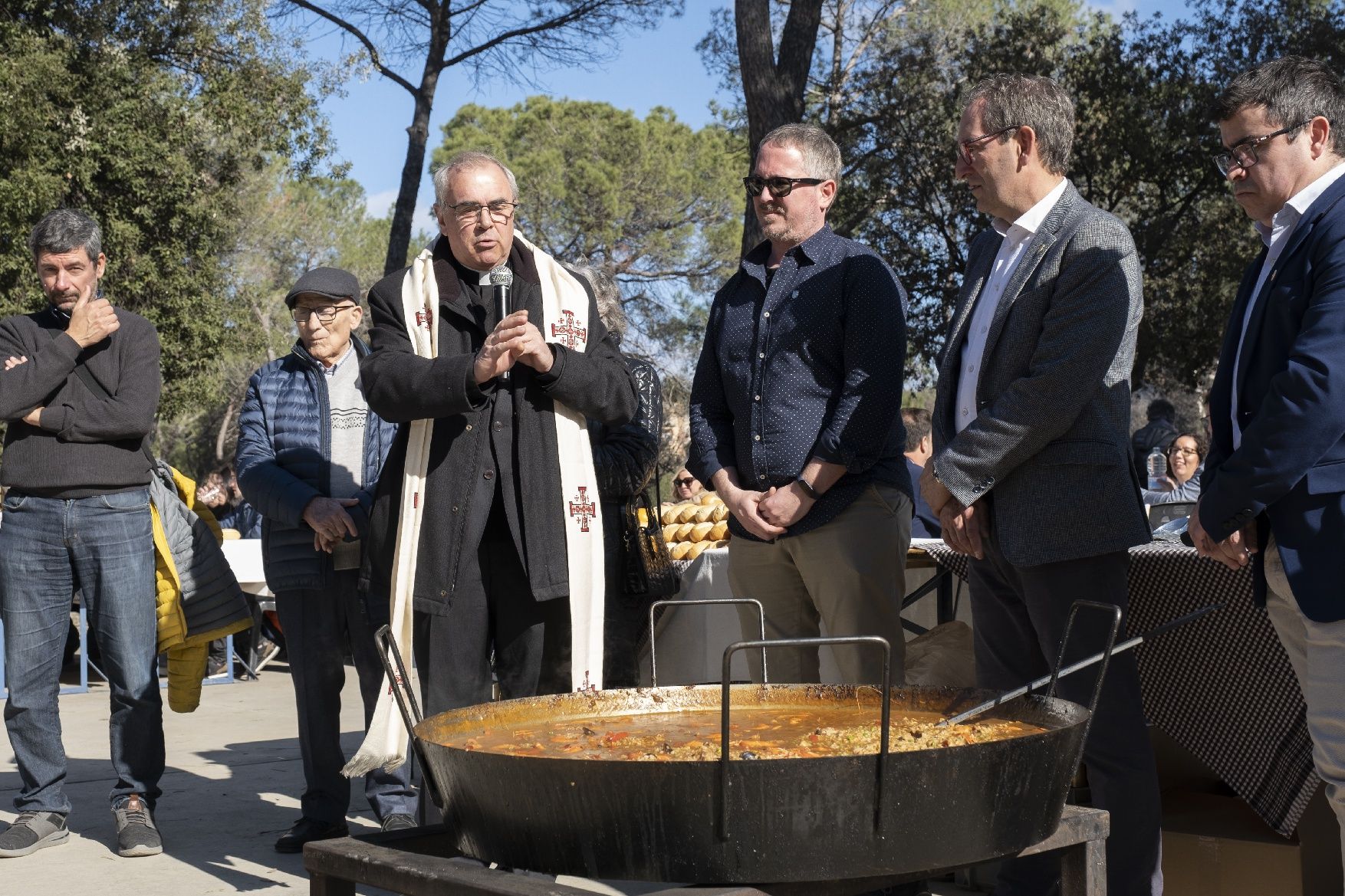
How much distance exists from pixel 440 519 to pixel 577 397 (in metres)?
0.44

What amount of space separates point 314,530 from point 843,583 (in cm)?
178

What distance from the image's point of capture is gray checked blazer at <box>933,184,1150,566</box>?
2.90 meters

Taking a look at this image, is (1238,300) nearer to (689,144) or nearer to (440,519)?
(440,519)

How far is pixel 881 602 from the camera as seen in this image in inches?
139

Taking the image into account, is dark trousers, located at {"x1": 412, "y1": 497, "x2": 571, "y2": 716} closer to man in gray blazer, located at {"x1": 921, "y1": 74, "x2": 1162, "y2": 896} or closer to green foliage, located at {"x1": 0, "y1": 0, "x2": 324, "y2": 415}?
man in gray blazer, located at {"x1": 921, "y1": 74, "x2": 1162, "y2": 896}

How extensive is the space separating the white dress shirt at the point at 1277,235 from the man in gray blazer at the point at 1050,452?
27 centimetres

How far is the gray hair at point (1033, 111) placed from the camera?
10.2 ft

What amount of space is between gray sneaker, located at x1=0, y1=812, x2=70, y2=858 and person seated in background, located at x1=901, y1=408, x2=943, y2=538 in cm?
330

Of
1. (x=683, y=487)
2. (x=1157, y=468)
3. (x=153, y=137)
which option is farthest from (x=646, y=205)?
(x=1157, y=468)

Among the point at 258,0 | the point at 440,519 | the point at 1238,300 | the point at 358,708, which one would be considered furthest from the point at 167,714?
the point at 258,0

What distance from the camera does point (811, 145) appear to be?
3686 millimetres

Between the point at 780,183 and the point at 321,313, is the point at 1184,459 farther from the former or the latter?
the point at 321,313

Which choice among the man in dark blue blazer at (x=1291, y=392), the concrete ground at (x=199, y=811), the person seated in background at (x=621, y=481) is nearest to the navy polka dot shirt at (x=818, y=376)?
the person seated in background at (x=621, y=481)

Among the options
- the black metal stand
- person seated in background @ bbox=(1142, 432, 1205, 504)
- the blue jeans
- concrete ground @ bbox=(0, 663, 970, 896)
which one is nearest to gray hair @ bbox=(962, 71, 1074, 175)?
the black metal stand
